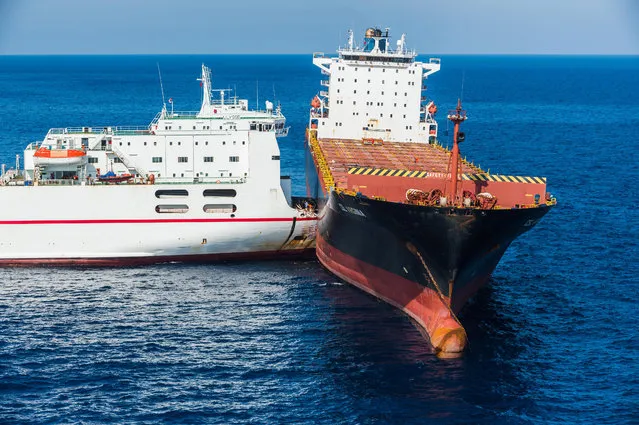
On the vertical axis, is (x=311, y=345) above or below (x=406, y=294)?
below

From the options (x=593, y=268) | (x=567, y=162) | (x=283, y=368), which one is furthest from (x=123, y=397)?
(x=567, y=162)

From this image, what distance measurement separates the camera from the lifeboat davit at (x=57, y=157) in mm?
41562

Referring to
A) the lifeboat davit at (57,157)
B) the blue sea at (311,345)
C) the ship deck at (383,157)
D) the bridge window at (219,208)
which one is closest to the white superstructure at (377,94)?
the ship deck at (383,157)

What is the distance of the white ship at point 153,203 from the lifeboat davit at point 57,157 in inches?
2.0

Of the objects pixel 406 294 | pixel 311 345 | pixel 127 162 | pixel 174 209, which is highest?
pixel 127 162

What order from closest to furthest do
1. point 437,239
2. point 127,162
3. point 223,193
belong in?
1. point 437,239
2. point 223,193
3. point 127,162

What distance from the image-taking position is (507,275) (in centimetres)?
3991

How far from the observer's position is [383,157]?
152 ft

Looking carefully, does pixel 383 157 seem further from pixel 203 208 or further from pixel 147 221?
pixel 147 221

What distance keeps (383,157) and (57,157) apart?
17854 mm

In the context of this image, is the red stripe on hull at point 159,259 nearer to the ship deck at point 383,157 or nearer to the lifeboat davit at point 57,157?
the lifeboat davit at point 57,157

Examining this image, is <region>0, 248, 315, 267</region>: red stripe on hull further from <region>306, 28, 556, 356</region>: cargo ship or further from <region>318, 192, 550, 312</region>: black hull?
<region>318, 192, 550, 312</region>: black hull

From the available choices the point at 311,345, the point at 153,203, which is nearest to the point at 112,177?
→ the point at 153,203

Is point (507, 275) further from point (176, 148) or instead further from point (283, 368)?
point (176, 148)
